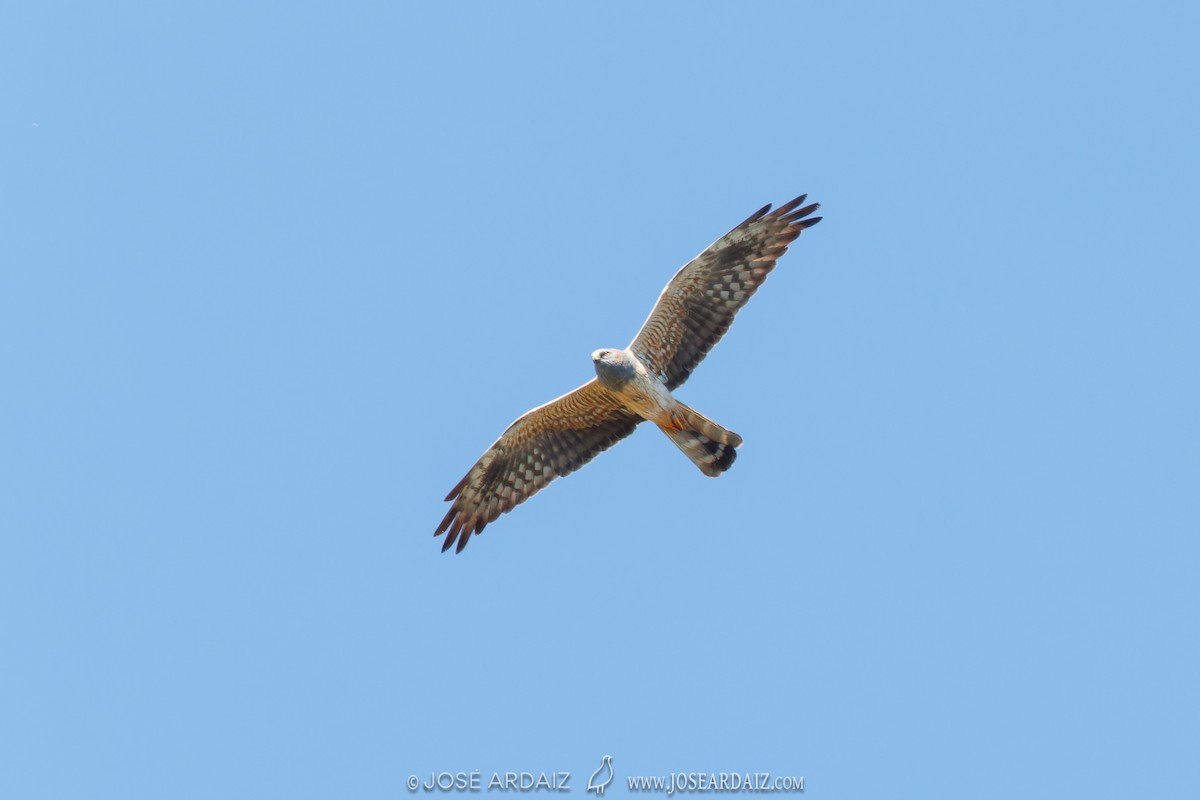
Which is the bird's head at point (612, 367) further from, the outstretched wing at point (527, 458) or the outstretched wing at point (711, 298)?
the outstretched wing at point (527, 458)

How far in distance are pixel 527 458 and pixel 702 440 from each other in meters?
2.15

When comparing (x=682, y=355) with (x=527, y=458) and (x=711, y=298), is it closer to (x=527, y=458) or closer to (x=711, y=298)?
(x=711, y=298)

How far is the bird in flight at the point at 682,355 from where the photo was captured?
12672 millimetres

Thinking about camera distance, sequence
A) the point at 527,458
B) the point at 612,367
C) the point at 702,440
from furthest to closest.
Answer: the point at 527,458 < the point at 702,440 < the point at 612,367

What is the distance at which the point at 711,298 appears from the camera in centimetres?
1295

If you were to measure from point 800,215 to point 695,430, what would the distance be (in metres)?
2.61

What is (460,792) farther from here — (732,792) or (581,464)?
(581,464)

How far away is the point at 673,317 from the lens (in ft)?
42.3

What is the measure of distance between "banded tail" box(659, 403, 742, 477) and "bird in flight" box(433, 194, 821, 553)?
1 cm

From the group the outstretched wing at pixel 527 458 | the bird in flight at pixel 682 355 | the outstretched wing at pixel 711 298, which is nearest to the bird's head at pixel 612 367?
the bird in flight at pixel 682 355

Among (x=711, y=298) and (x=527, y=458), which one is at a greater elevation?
(x=711, y=298)

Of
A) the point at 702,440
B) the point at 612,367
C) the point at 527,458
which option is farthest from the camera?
the point at 527,458

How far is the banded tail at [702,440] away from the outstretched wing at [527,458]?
29.2 inches

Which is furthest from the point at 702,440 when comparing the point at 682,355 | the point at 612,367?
the point at 612,367
